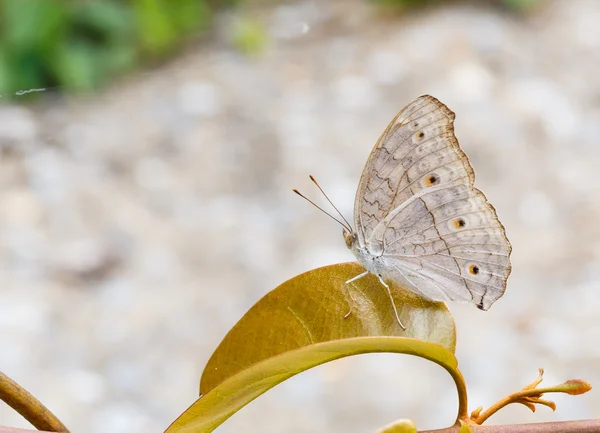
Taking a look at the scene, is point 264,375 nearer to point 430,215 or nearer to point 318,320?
point 318,320

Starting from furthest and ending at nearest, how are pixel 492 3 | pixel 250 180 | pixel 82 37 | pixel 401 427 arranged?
pixel 492 3 < pixel 82 37 < pixel 250 180 < pixel 401 427

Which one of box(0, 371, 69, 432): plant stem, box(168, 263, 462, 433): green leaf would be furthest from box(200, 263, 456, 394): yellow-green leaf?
box(0, 371, 69, 432): plant stem

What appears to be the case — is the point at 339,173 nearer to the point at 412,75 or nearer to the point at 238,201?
the point at 238,201

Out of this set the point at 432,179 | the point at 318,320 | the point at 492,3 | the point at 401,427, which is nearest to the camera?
the point at 401,427

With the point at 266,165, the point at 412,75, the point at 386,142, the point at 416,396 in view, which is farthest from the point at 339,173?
the point at 386,142

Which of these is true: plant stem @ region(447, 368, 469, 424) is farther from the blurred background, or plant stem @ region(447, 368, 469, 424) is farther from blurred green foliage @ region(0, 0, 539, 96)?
blurred green foliage @ region(0, 0, 539, 96)

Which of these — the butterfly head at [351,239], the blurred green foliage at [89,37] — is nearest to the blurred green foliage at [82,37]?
the blurred green foliage at [89,37]

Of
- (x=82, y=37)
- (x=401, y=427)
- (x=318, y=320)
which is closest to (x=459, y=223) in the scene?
(x=318, y=320)
